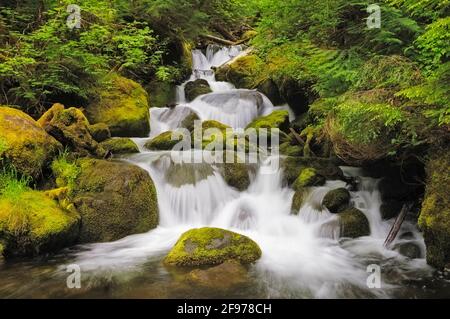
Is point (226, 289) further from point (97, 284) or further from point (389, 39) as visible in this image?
point (389, 39)

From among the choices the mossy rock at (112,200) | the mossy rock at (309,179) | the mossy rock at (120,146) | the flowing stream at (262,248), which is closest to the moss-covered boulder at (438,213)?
the flowing stream at (262,248)

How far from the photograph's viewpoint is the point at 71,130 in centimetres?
860

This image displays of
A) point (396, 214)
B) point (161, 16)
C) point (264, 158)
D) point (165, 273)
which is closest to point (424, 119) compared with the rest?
point (396, 214)

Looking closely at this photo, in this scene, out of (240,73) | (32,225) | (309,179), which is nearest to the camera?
(32,225)

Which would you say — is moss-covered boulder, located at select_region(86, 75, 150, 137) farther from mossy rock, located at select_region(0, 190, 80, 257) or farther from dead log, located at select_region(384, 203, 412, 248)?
dead log, located at select_region(384, 203, 412, 248)

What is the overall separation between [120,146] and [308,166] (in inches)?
180

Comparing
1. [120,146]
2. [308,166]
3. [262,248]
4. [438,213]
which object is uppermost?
[120,146]

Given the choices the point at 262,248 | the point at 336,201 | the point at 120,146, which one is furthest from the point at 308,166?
the point at 120,146

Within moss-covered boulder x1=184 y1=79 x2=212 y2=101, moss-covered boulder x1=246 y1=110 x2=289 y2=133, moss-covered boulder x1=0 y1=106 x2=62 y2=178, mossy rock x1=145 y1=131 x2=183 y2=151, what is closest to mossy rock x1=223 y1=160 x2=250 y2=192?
mossy rock x1=145 y1=131 x2=183 y2=151

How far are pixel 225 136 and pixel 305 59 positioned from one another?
3351 millimetres

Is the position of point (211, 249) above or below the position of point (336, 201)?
below

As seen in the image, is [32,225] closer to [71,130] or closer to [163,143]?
[71,130]

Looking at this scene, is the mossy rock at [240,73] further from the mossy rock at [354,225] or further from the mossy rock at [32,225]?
the mossy rock at [32,225]

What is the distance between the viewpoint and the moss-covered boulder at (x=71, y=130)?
846 cm
